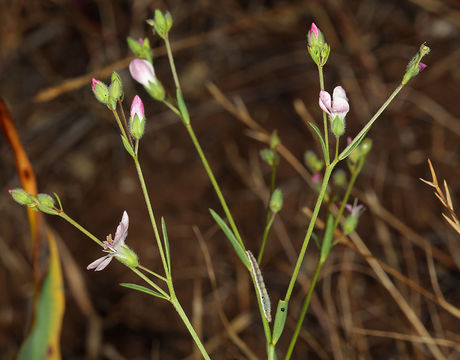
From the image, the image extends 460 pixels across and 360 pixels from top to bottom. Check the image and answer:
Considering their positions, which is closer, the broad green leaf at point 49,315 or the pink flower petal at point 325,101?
the pink flower petal at point 325,101

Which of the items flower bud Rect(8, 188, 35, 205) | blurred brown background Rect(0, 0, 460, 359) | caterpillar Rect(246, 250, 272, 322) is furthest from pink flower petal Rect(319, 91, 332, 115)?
blurred brown background Rect(0, 0, 460, 359)

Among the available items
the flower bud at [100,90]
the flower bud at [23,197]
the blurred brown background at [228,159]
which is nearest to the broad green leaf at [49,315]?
the flower bud at [23,197]

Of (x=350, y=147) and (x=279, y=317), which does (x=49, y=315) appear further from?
(x=350, y=147)

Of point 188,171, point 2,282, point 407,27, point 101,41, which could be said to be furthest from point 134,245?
point 407,27

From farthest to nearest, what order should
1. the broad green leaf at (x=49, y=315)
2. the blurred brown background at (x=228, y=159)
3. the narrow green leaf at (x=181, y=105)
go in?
the blurred brown background at (x=228, y=159), the broad green leaf at (x=49, y=315), the narrow green leaf at (x=181, y=105)

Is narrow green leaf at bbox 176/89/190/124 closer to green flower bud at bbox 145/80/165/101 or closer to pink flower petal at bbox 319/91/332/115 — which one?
green flower bud at bbox 145/80/165/101

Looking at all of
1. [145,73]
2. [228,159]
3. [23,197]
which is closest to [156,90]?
[145,73]

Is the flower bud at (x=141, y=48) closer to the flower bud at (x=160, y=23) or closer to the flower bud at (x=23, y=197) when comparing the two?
the flower bud at (x=160, y=23)
